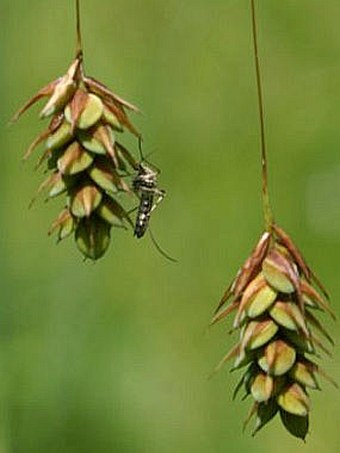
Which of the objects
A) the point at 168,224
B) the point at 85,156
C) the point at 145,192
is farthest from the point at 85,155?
the point at 168,224

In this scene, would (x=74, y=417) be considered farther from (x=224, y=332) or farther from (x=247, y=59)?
(x=247, y=59)

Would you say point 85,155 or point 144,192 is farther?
point 144,192

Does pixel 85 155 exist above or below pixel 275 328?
above

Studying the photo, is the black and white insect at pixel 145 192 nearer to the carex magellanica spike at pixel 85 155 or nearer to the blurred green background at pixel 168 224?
the carex magellanica spike at pixel 85 155

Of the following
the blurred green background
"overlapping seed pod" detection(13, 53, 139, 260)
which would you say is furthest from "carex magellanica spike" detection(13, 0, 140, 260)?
the blurred green background

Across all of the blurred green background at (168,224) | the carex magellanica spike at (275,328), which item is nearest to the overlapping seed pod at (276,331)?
the carex magellanica spike at (275,328)

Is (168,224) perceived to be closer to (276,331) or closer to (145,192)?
(145,192)

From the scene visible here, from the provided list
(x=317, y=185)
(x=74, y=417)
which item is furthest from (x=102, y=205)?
(x=317, y=185)
